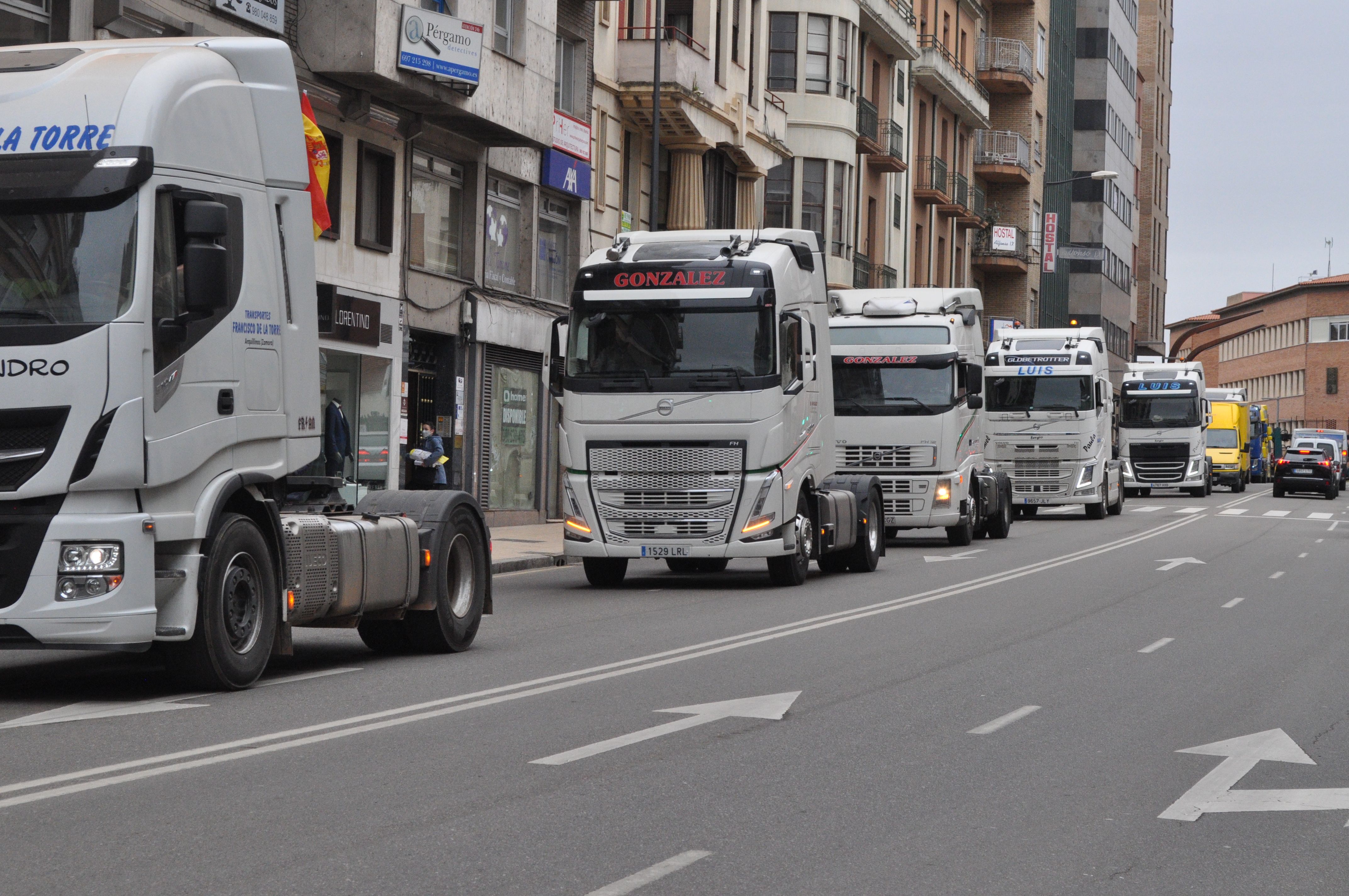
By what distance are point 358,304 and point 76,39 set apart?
24.8 ft

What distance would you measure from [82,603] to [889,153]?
45594 mm

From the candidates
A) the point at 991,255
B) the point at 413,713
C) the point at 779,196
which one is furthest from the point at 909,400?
the point at 991,255

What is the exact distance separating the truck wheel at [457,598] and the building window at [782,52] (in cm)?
3508

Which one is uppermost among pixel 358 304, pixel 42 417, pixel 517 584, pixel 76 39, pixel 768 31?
pixel 768 31

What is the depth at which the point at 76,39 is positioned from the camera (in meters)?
19.4

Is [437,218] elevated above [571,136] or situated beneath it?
situated beneath

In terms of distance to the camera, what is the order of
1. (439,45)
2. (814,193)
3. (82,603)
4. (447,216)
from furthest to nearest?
(814,193), (447,216), (439,45), (82,603)

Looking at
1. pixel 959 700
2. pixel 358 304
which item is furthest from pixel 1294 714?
pixel 358 304

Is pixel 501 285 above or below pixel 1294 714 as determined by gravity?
above

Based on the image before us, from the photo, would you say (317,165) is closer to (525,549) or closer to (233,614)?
(525,549)

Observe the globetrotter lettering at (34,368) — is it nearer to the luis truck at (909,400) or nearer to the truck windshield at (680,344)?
the truck windshield at (680,344)

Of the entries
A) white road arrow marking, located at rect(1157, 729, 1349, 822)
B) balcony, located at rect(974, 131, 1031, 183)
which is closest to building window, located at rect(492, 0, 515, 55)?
white road arrow marking, located at rect(1157, 729, 1349, 822)

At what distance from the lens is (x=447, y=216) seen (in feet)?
97.8

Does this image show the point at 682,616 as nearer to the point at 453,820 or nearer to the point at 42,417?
the point at 42,417
